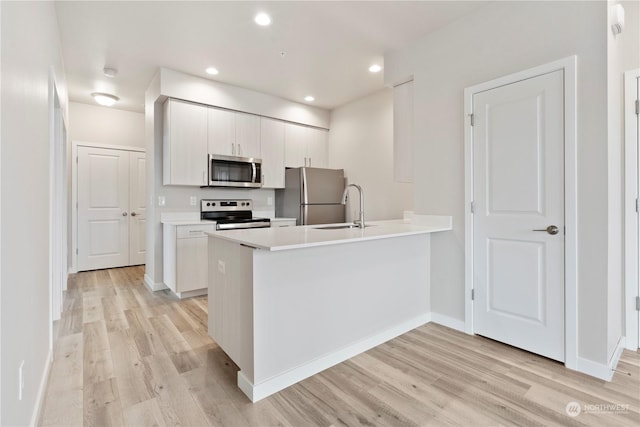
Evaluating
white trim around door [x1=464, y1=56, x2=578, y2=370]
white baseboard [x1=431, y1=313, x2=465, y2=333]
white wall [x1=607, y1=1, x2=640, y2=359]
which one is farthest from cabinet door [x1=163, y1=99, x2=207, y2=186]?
white wall [x1=607, y1=1, x2=640, y2=359]

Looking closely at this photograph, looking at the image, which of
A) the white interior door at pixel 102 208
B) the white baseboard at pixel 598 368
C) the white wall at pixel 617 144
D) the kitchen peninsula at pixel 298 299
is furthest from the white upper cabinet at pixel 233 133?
the white baseboard at pixel 598 368

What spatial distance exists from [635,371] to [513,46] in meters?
2.36

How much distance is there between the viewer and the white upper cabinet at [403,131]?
320 centimetres

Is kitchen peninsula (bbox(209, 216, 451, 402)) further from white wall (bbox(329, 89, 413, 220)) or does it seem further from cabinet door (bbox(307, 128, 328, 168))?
cabinet door (bbox(307, 128, 328, 168))

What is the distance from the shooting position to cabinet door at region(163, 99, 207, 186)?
3.77m

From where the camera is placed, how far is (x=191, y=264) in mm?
3668

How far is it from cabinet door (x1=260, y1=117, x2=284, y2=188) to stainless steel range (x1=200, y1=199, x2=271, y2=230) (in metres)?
0.46

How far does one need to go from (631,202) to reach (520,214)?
2.89 ft

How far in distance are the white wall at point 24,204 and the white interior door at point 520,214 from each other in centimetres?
281

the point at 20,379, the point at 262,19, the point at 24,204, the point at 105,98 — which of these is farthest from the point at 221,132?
the point at 20,379

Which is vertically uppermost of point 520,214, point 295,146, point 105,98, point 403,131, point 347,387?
point 105,98

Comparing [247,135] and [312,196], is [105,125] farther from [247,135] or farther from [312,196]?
[312,196]

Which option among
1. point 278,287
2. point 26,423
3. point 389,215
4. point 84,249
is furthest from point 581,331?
point 84,249

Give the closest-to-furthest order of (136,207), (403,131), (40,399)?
(40,399) < (403,131) < (136,207)
